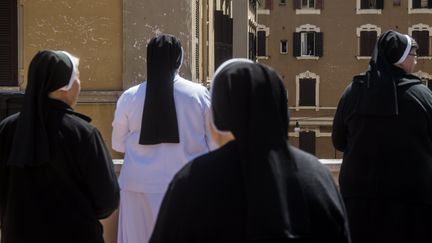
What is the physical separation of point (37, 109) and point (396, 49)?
2206 mm

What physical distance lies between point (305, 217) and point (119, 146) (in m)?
2.97

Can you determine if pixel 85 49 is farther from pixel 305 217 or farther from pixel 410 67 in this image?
pixel 305 217

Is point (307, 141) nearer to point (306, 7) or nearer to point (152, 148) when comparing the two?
point (306, 7)

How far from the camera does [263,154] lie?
2742 millimetres

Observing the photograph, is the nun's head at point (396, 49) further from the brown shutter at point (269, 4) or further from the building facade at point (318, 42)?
the brown shutter at point (269, 4)

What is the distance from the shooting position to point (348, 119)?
17.3 feet

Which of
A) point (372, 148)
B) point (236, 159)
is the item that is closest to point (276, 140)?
point (236, 159)

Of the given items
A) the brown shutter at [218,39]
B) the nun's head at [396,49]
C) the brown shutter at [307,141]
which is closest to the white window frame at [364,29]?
the brown shutter at [307,141]

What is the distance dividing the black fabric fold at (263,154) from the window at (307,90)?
5144 centimetres

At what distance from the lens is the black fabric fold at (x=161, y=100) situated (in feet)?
17.5

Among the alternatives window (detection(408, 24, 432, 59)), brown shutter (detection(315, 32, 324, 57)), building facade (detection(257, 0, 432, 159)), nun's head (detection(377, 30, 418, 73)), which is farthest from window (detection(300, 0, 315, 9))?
nun's head (detection(377, 30, 418, 73))

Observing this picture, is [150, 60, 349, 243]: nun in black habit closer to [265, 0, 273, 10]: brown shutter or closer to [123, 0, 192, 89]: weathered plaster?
[123, 0, 192, 89]: weathered plaster

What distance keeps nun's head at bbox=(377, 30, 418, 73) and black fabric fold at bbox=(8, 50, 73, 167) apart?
77.6 inches

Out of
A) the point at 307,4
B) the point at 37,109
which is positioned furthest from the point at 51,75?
the point at 307,4
